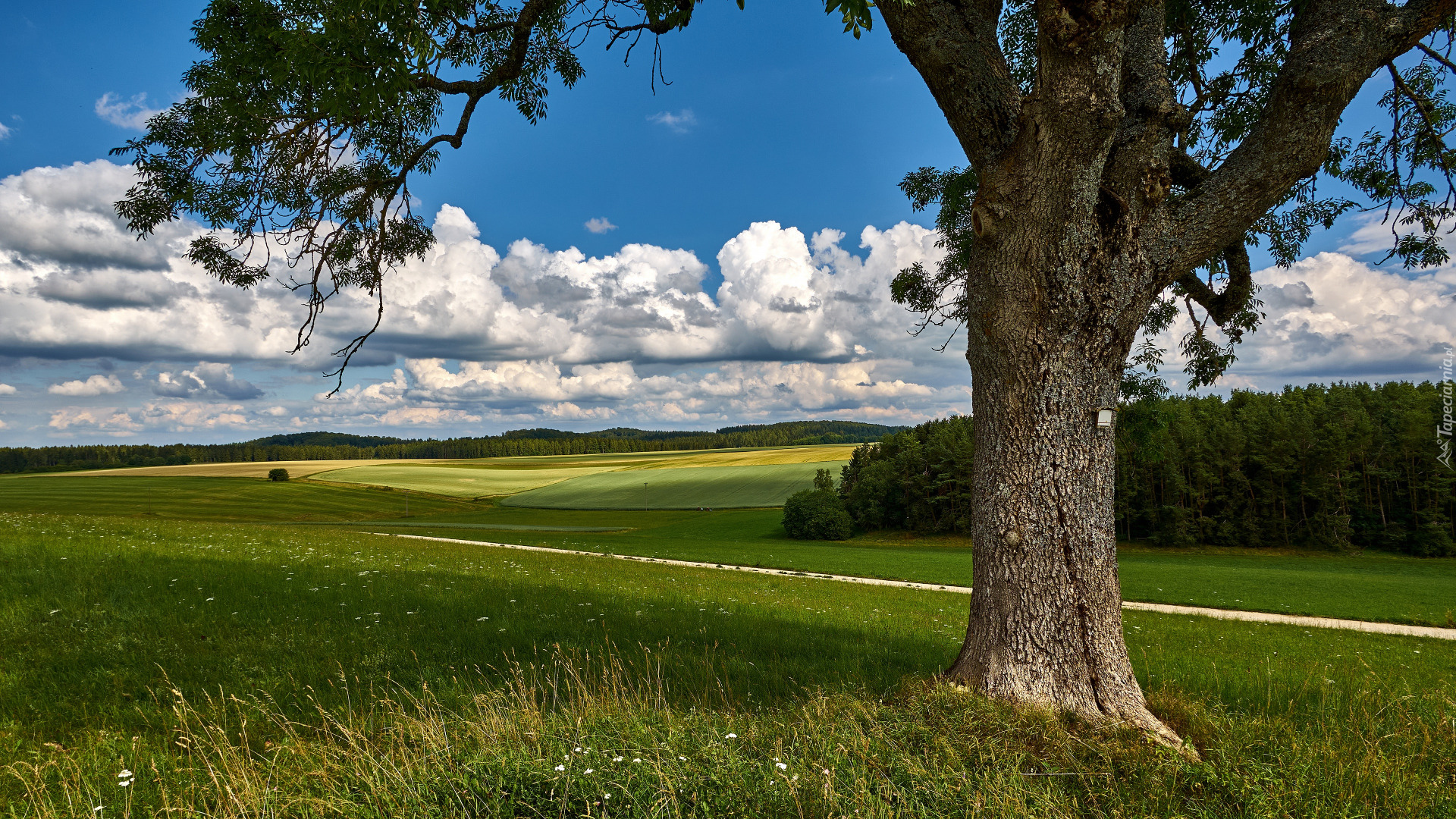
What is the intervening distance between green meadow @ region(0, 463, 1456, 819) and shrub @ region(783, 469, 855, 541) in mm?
40767

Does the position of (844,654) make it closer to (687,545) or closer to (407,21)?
(407,21)

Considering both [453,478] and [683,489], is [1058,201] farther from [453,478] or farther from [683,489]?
[453,478]

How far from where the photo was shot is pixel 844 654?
727 centimetres

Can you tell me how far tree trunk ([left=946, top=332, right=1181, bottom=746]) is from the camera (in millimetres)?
4875

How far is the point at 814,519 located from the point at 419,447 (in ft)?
431

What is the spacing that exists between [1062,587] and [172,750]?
265 inches

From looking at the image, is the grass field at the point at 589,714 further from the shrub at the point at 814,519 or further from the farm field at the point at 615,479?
the farm field at the point at 615,479

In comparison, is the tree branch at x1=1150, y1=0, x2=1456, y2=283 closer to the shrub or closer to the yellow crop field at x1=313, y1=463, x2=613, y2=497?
the shrub

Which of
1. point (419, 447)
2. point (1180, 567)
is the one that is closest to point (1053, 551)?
point (1180, 567)

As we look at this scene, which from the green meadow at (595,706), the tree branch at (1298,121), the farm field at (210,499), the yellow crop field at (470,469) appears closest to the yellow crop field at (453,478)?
the yellow crop field at (470,469)

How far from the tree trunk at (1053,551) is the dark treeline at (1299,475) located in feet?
139

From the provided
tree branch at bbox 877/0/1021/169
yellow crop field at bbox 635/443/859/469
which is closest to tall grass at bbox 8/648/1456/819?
tree branch at bbox 877/0/1021/169

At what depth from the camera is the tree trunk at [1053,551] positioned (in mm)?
4875

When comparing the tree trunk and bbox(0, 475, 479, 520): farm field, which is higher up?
the tree trunk
